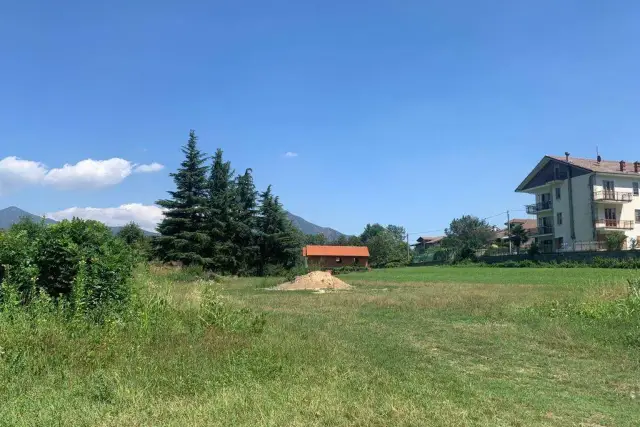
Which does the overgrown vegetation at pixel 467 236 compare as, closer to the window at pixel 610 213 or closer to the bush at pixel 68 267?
the window at pixel 610 213

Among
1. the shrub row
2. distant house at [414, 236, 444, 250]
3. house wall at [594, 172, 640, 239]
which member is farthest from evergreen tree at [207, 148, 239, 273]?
distant house at [414, 236, 444, 250]

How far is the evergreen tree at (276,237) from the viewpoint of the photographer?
6050 cm

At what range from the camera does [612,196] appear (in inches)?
2438

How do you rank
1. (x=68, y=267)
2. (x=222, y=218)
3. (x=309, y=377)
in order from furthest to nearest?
1. (x=222, y=218)
2. (x=68, y=267)
3. (x=309, y=377)

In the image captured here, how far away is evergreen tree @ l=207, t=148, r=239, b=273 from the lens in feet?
182

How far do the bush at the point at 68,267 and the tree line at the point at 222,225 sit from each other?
43.5 meters

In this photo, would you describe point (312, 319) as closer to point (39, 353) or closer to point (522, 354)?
point (522, 354)

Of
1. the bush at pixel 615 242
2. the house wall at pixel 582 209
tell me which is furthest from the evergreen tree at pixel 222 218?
the house wall at pixel 582 209

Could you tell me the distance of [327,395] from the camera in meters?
6.07

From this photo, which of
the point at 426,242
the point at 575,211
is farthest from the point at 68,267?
the point at 426,242

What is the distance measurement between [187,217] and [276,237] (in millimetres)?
10649

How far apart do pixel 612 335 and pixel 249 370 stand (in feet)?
25.7

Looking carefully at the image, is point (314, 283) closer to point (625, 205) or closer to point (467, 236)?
point (625, 205)

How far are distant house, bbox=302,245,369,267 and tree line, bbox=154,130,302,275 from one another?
23.3 metres
